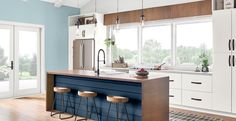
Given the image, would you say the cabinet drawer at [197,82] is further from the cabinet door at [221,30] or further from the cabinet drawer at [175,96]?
the cabinet door at [221,30]

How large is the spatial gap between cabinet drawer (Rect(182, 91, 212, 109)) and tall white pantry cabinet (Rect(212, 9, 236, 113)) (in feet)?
0.42

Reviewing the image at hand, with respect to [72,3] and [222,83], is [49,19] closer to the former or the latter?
[72,3]

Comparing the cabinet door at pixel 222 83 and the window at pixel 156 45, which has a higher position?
the window at pixel 156 45

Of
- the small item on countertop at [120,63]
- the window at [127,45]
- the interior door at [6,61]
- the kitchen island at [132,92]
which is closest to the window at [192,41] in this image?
the window at [127,45]

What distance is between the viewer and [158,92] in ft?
13.3

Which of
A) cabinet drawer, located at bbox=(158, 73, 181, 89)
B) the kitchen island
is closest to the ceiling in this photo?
the kitchen island

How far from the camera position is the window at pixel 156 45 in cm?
652

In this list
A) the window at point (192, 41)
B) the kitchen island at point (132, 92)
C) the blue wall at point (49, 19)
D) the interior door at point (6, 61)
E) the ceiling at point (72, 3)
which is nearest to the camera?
the kitchen island at point (132, 92)

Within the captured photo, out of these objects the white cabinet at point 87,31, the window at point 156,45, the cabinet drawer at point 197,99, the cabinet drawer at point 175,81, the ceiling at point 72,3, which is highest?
the ceiling at point 72,3

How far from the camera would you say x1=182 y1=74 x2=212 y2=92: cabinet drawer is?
513 centimetres

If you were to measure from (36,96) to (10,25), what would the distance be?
2192 mm

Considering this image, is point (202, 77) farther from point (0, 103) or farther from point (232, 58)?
point (0, 103)

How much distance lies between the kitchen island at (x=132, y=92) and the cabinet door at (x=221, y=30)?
158 cm

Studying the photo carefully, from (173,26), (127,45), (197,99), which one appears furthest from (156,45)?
(197,99)
